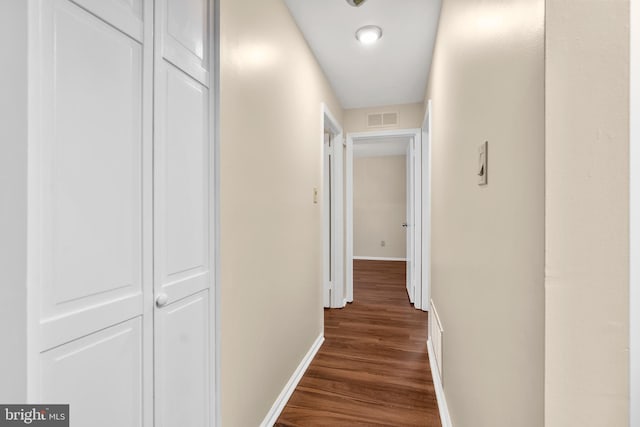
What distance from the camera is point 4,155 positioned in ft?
2.09

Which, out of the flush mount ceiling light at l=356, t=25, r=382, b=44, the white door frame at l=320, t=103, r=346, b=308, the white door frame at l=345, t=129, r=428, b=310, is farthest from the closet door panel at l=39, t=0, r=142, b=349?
the white door frame at l=345, t=129, r=428, b=310

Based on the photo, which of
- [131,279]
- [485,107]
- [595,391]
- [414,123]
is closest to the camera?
[595,391]

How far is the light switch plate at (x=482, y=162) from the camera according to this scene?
102 centimetres

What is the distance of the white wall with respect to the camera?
0.63 m

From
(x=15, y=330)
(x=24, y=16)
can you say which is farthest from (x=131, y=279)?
(x=24, y=16)

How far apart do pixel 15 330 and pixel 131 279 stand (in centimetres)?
29

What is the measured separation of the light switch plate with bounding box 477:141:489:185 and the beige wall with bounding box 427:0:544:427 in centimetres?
4

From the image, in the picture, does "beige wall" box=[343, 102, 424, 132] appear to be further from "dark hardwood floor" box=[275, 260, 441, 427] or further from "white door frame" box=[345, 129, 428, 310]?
"dark hardwood floor" box=[275, 260, 441, 427]

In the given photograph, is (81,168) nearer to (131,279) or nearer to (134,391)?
(131,279)

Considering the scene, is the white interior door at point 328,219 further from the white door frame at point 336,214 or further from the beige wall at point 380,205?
the beige wall at point 380,205

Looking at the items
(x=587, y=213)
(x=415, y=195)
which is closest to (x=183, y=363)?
(x=587, y=213)

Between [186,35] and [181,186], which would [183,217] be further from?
[186,35]

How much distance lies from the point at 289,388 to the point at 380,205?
570 centimetres

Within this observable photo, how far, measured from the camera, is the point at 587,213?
60cm
